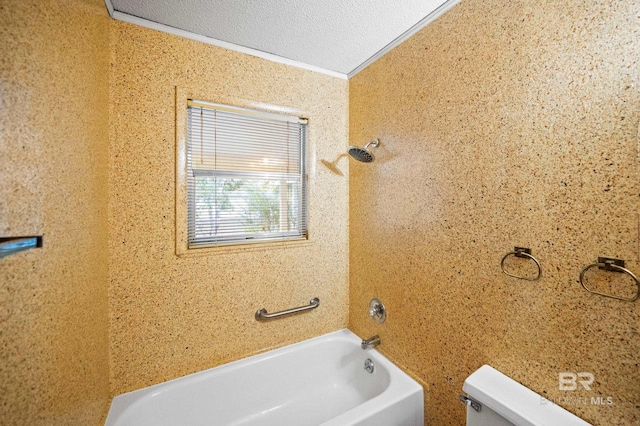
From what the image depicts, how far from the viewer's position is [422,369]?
1.37 meters

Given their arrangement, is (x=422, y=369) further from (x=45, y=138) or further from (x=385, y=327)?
(x=45, y=138)

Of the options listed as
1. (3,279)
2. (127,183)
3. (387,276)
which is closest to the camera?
(3,279)

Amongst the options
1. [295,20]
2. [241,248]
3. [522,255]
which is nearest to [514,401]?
[522,255]

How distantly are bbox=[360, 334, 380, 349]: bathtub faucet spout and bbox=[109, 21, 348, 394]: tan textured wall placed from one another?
0.43 metres

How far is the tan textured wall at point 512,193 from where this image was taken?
745mm

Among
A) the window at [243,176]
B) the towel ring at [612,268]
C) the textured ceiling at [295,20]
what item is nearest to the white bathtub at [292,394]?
the window at [243,176]

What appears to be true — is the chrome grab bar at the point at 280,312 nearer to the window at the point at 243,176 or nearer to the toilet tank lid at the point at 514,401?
the window at the point at 243,176

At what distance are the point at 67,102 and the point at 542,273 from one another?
1768mm

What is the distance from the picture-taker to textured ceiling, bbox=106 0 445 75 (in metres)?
1.24

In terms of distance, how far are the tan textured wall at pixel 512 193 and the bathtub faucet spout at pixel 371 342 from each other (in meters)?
0.08

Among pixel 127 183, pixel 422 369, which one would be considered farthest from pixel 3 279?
pixel 422 369

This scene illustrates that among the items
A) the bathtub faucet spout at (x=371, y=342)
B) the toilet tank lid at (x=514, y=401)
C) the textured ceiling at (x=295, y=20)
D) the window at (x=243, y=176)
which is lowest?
the bathtub faucet spout at (x=371, y=342)

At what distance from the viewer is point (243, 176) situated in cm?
163

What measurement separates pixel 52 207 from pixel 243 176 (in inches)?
38.1
